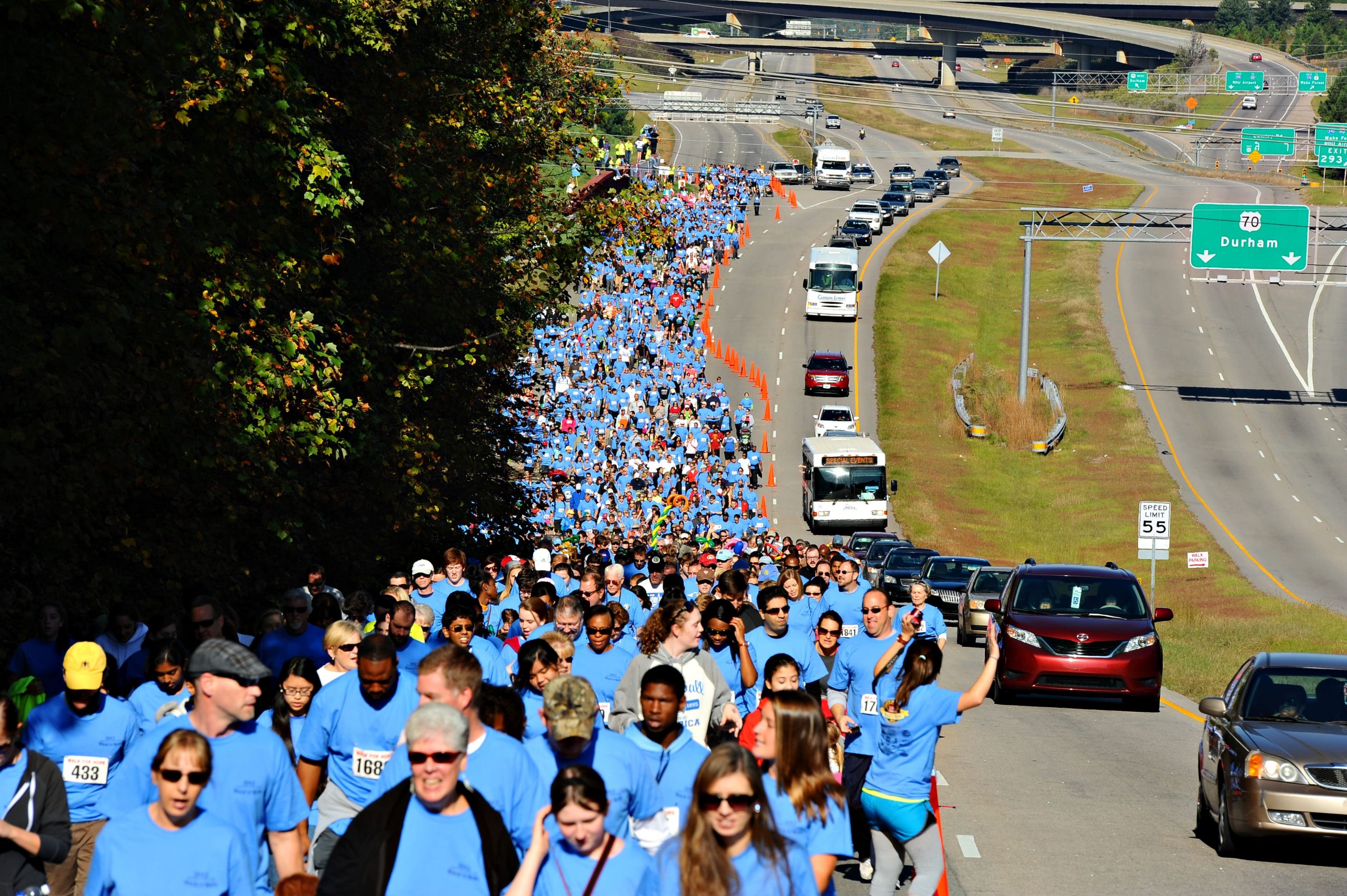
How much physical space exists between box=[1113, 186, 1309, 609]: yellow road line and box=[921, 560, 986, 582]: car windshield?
8.71 m

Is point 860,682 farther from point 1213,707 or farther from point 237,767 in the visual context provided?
point 237,767

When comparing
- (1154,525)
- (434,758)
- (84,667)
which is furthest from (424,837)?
(1154,525)

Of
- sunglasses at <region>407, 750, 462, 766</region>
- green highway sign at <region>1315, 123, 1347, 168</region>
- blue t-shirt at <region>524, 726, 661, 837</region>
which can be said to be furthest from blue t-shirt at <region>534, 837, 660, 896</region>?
green highway sign at <region>1315, 123, 1347, 168</region>

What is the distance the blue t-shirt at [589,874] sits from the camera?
5797 millimetres

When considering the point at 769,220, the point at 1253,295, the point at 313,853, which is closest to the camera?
the point at 313,853

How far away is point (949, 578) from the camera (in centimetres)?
3456

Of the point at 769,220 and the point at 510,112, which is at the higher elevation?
the point at 510,112

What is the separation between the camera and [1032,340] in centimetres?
7400

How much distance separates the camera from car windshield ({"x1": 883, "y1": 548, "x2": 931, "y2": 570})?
3716 cm

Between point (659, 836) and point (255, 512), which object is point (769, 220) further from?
point (659, 836)

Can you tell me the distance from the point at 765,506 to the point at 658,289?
36.7 feet

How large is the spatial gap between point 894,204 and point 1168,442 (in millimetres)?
41846

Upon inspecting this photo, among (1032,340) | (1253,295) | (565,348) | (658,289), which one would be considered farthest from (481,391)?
(1253,295)

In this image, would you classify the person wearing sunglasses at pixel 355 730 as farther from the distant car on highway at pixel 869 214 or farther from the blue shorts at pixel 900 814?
the distant car on highway at pixel 869 214
